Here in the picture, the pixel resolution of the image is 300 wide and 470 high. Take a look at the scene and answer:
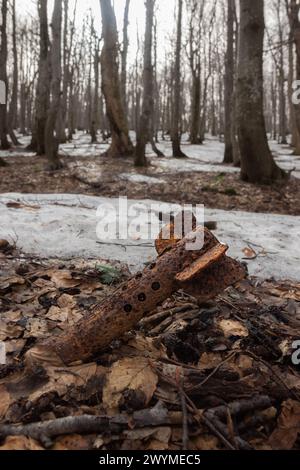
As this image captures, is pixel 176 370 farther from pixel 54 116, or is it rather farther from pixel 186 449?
pixel 54 116

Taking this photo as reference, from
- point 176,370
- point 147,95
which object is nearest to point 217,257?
point 176,370

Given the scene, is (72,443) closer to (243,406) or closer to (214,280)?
(243,406)

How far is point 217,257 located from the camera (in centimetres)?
164

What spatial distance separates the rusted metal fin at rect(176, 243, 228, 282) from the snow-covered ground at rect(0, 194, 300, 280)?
156 centimetres

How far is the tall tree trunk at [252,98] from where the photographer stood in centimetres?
670

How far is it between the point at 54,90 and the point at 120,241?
6.32 meters

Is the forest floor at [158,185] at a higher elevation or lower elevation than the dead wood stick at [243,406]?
higher

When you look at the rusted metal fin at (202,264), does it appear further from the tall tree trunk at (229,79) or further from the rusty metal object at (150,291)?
the tall tree trunk at (229,79)

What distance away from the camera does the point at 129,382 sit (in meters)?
1.76

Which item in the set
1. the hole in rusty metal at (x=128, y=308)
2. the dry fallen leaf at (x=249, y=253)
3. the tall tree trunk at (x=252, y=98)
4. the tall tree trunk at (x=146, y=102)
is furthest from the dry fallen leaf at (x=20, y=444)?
the tall tree trunk at (x=146, y=102)

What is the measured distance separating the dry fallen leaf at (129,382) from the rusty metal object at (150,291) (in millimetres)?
146

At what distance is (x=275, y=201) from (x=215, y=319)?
15.1 ft

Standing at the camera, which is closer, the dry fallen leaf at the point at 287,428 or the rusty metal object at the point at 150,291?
the dry fallen leaf at the point at 287,428

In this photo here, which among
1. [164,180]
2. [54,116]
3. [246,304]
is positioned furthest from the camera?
[54,116]
